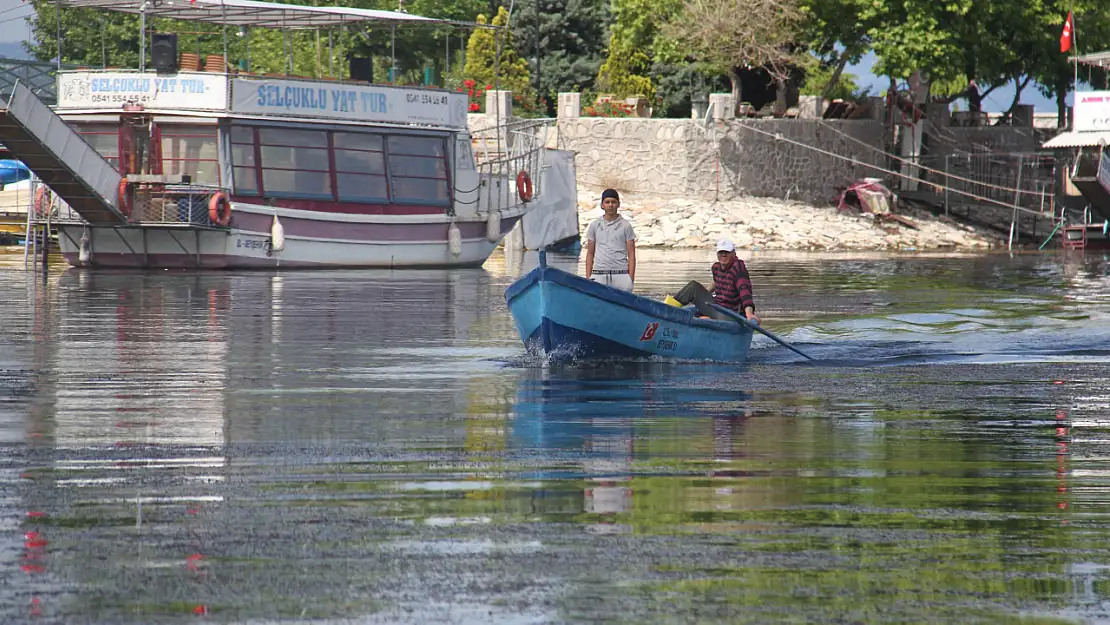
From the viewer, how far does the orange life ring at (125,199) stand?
2844 centimetres

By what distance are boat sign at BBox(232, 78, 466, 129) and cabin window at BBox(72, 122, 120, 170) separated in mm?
2206

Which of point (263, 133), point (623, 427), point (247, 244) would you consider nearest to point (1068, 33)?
point (263, 133)

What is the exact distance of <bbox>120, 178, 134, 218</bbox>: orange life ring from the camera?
28438mm

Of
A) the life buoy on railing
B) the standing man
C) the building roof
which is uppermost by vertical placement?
the building roof

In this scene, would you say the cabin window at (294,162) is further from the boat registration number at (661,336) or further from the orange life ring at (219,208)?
the boat registration number at (661,336)

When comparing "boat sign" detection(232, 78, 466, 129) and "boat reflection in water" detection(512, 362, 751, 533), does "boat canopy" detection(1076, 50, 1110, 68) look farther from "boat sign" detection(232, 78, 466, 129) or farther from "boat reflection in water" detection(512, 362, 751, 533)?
"boat reflection in water" detection(512, 362, 751, 533)

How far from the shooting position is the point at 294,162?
3006 centimetres

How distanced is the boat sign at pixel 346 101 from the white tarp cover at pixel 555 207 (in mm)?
6740

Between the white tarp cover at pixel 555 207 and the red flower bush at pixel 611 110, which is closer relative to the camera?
the white tarp cover at pixel 555 207

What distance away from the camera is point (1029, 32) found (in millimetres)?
48281

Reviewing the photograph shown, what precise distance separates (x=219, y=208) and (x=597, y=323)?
15339 mm

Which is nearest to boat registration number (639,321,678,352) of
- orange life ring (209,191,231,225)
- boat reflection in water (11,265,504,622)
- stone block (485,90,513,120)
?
boat reflection in water (11,265,504,622)

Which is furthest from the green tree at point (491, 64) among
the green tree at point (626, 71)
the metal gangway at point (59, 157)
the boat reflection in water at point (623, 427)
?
the boat reflection in water at point (623, 427)

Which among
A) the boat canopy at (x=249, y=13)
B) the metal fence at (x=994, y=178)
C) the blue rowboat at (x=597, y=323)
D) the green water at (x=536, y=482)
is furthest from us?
the metal fence at (x=994, y=178)
